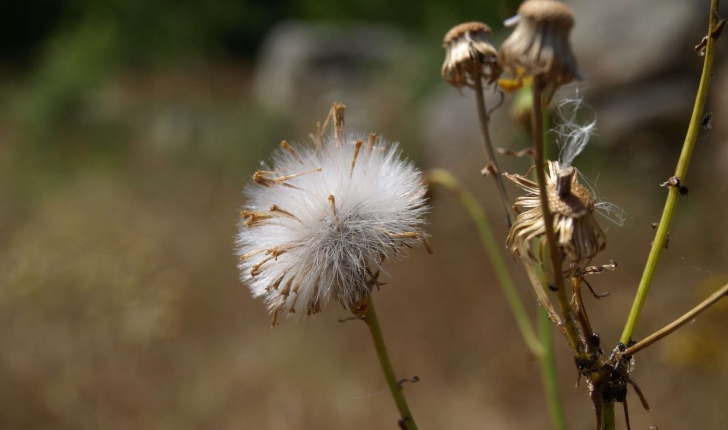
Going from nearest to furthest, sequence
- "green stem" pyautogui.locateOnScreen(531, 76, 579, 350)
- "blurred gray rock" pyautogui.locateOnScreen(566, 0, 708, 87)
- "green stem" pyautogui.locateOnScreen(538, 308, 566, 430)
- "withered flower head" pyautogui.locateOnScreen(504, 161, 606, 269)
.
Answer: "green stem" pyautogui.locateOnScreen(531, 76, 579, 350) < "withered flower head" pyautogui.locateOnScreen(504, 161, 606, 269) < "green stem" pyautogui.locateOnScreen(538, 308, 566, 430) < "blurred gray rock" pyautogui.locateOnScreen(566, 0, 708, 87)

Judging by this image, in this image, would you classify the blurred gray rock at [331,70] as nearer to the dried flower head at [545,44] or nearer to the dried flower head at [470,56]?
the dried flower head at [470,56]

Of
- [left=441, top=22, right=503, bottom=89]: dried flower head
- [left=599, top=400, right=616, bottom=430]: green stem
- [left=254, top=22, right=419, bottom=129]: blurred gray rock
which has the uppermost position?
[left=254, top=22, right=419, bottom=129]: blurred gray rock

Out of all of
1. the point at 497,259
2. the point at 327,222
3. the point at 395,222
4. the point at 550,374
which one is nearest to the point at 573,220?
the point at 395,222

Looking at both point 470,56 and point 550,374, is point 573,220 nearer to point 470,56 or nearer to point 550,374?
point 470,56

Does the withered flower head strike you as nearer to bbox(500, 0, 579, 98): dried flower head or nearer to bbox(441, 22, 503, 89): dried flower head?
bbox(500, 0, 579, 98): dried flower head

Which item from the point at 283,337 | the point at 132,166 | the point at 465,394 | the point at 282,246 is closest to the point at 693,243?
→ the point at 465,394

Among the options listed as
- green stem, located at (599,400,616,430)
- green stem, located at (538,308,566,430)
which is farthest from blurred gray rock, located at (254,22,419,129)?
green stem, located at (599,400,616,430)
